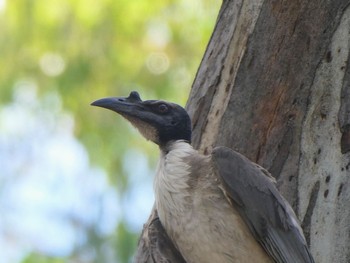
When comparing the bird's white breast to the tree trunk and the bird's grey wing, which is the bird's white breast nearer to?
the bird's grey wing

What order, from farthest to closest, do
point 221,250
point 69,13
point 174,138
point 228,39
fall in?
point 69,13 < point 228,39 < point 174,138 < point 221,250

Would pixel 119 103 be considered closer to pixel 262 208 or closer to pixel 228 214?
pixel 228 214

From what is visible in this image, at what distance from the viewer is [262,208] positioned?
5449mm

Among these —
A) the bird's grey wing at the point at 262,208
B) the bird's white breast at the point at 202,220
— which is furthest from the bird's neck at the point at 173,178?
the bird's grey wing at the point at 262,208

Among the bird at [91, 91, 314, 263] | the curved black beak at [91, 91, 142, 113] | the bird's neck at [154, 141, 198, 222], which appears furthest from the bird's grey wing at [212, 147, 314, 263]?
the curved black beak at [91, 91, 142, 113]

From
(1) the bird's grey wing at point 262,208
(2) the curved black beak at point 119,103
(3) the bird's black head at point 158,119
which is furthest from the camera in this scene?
(3) the bird's black head at point 158,119

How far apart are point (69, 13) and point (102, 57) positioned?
0.60m

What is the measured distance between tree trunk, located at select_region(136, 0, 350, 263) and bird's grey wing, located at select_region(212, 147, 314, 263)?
49 cm

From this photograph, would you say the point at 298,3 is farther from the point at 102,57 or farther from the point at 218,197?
the point at 102,57

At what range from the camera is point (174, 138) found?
6.12 meters

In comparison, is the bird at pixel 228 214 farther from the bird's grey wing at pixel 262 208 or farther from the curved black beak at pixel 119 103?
the curved black beak at pixel 119 103

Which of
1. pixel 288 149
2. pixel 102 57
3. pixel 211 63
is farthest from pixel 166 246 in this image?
pixel 102 57

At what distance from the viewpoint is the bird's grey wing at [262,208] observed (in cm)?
538

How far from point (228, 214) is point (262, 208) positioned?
0.59ft
